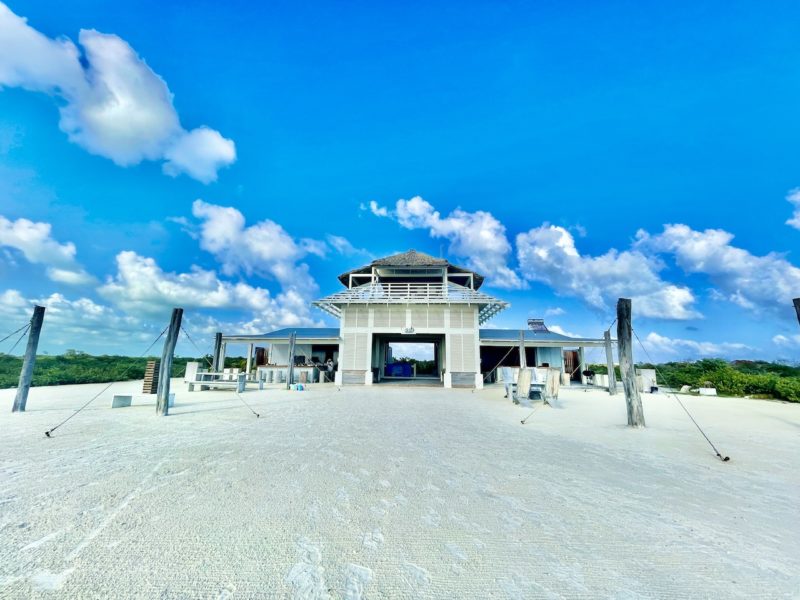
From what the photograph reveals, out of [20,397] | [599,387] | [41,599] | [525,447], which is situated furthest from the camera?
[599,387]

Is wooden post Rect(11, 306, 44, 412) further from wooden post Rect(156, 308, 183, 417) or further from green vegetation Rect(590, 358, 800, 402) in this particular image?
green vegetation Rect(590, 358, 800, 402)

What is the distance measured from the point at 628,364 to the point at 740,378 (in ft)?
49.0

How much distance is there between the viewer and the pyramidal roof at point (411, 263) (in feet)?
80.5

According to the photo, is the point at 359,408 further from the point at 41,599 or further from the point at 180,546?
the point at 41,599

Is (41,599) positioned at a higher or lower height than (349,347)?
lower

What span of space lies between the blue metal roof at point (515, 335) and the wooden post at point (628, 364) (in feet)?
47.2

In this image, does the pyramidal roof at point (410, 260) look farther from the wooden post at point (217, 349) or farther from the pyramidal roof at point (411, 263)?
the wooden post at point (217, 349)

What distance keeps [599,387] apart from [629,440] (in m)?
16.5

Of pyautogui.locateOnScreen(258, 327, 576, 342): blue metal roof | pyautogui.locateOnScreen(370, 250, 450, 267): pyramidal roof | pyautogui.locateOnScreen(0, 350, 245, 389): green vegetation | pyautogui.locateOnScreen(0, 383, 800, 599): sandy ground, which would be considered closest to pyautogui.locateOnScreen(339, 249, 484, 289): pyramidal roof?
pyautogui.locateOnScreen(370, 250, 450, 267): pyramidal roof

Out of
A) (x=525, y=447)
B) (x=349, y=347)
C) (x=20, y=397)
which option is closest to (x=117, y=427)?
(x=20, y=397)

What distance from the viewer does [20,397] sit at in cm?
956

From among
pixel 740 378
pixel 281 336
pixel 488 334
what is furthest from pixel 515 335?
pixel 281 336

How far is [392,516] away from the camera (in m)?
3.29

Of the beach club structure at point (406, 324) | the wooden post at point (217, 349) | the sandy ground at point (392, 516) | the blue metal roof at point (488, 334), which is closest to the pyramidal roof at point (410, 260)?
the beach club structure at point (406, 324)
